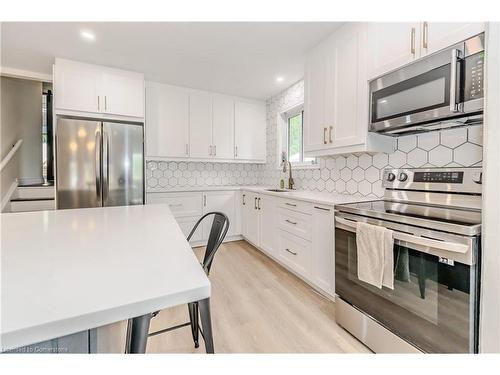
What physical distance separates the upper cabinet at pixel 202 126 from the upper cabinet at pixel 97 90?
0.31 metres

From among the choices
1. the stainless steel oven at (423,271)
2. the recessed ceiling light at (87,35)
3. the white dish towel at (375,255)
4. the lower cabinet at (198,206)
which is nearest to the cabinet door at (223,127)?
the lower cabinet at (198,206)

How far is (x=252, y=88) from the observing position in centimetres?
343

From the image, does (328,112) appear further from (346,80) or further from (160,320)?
(160,320)

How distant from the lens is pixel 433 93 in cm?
133

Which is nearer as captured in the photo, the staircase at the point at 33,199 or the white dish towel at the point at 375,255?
the white dish towel at the point at 375,255

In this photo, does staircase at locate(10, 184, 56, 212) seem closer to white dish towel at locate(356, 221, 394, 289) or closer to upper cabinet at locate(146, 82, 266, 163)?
upper cabinet at locate(146, 82, 266, 163)

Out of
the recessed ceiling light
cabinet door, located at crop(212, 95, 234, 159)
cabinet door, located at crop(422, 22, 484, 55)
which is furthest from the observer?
cabinet door, located at crop(212, 95, 234, 159)

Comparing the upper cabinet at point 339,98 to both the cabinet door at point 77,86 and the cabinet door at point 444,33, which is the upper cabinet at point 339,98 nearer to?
the cabinet door at point 444,33

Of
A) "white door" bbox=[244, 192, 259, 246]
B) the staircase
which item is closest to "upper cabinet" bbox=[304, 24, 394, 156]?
"white door" bbox=[244, 192, 259, 246]

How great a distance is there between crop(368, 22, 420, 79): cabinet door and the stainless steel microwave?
0.06m

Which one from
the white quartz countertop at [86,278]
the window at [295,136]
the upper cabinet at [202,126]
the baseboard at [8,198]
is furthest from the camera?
the window at [295,136]

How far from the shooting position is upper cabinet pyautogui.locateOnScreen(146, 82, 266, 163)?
3.23 m

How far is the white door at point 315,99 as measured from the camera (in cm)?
218

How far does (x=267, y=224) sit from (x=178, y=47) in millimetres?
2184
